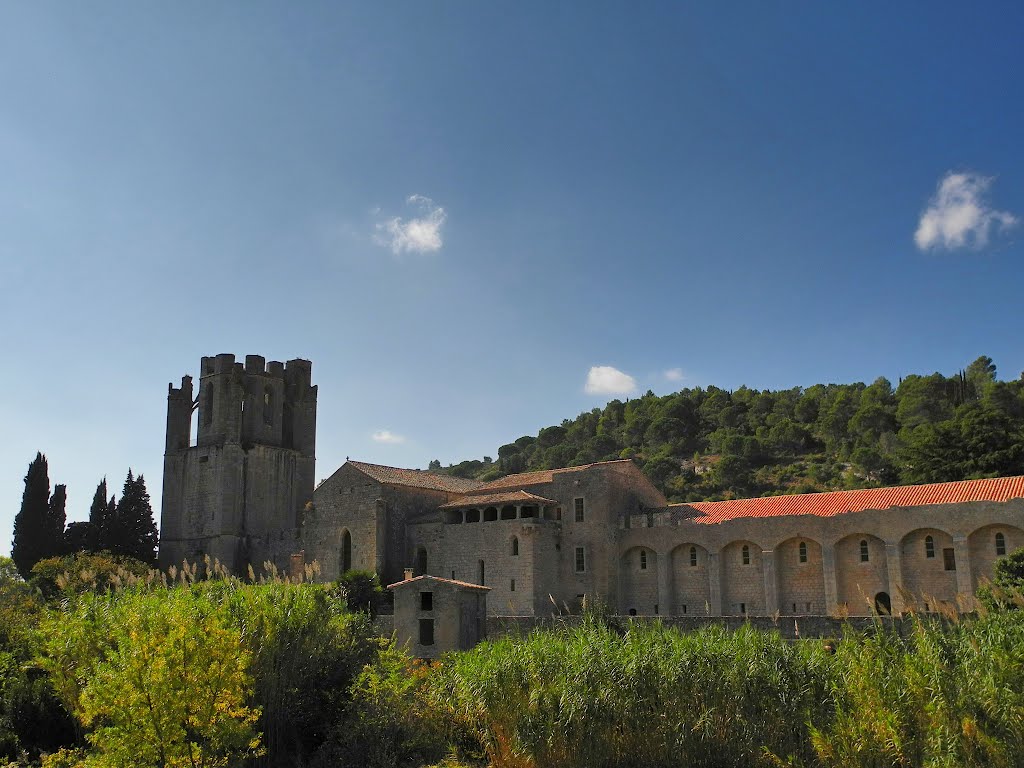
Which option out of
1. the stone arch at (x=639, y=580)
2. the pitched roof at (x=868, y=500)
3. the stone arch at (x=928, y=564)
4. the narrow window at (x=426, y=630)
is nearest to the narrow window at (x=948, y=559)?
the stone arch at (x=928, y=564)

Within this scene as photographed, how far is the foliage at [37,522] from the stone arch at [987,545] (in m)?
45.6

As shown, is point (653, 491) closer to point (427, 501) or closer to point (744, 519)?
point (744, 519)

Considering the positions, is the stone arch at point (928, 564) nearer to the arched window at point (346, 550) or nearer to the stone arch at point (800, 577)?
the stone arch at point (800, 577)

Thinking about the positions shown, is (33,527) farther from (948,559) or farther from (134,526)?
(948,559)

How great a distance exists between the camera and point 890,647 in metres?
14.1

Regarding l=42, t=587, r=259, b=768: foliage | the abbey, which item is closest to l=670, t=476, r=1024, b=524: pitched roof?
the abbey

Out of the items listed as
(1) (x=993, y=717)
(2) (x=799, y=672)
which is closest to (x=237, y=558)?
(2) (x=799, y=672)

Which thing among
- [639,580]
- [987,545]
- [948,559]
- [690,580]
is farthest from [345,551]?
[987,545]

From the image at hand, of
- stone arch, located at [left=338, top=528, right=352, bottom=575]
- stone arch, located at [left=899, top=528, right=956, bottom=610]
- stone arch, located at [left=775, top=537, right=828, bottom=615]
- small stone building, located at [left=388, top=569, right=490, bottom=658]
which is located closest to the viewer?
small stone building, located at [left=388, top=569, right=490, bottom=658]

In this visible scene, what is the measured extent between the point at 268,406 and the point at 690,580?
30.1 m

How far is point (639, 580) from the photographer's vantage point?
38062 mm

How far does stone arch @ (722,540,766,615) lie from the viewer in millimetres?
34562

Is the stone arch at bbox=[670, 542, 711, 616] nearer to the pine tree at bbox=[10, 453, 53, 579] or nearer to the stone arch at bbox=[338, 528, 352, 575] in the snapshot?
the stone arch at bbox=[338, 528, 352, 575]

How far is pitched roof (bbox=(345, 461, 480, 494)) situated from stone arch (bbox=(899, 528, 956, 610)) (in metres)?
22.0
